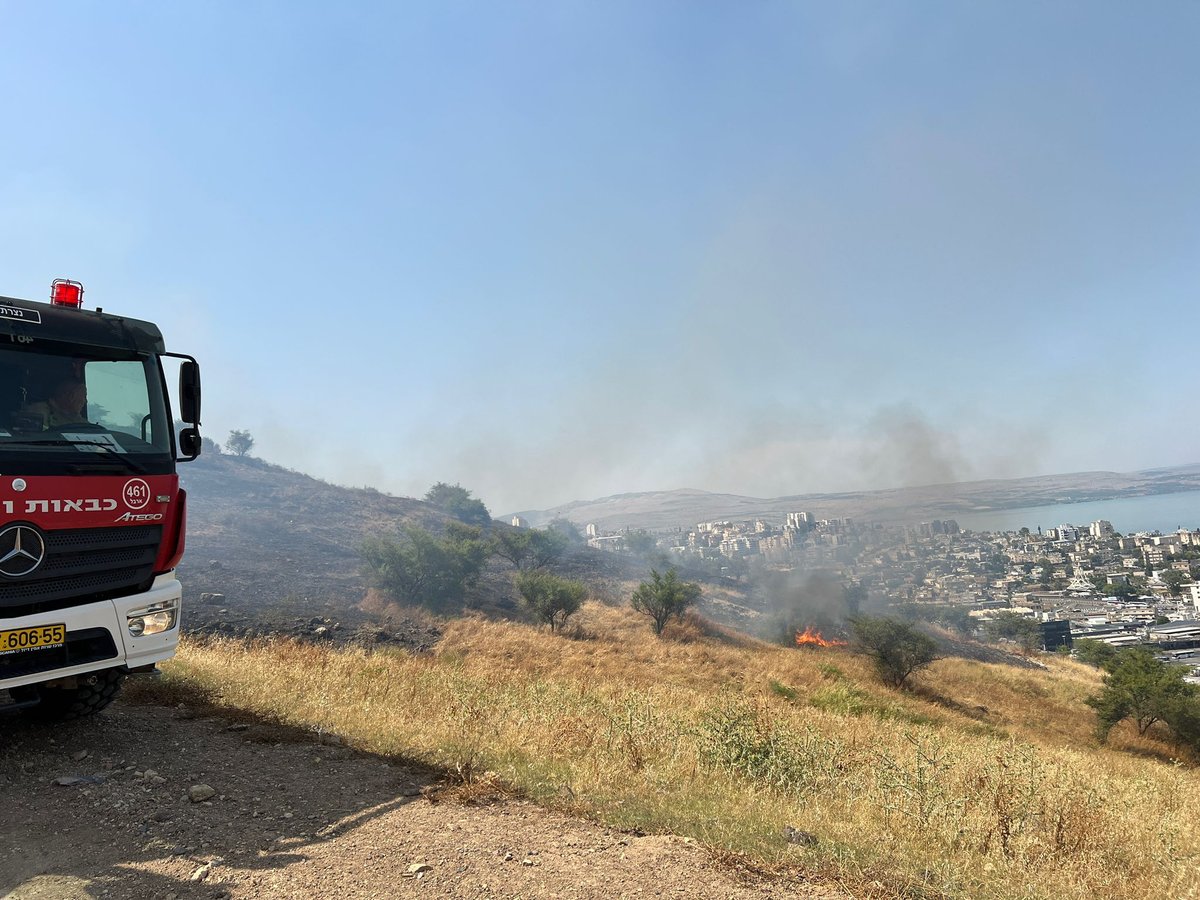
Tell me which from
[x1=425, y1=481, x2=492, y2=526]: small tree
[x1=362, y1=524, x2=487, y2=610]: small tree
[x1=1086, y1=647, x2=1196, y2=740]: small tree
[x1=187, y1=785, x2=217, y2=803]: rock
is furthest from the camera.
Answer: [x1=425, y1=481, x2=492, y2=526]: small tree

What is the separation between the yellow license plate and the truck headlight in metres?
0.50

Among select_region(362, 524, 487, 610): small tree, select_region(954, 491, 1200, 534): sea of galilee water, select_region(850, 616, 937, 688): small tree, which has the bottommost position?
select_region(954, 491, 1200, 534): sea of galilee water

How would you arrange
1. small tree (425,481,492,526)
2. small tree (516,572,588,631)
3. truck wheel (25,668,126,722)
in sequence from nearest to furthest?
truck wheel (25,668,126,722)
small tree (516,572,588,631)
small tree (425,481,492,526)

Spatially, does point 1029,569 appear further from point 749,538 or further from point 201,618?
point 201,618

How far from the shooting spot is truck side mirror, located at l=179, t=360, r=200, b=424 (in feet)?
20.8

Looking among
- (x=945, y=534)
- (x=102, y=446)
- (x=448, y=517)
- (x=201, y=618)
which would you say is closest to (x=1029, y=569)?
(x=945, y=534)

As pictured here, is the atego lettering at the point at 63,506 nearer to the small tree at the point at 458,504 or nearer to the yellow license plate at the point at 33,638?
the yellow license plate at the point at 33,638

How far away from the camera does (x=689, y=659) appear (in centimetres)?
3094

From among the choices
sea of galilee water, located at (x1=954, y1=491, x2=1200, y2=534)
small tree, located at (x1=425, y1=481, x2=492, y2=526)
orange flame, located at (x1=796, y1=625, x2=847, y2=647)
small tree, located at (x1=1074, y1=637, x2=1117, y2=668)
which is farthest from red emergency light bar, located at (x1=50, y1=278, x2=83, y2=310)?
sea of galilee water, located at (x1=954, y1=491, x2=1200, y2=534)

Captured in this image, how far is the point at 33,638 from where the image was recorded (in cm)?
491

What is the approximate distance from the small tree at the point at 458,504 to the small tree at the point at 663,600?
133 feet

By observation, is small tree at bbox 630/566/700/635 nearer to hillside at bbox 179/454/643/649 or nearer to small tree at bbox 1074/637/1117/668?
hillside at bbox 179/454/643/649

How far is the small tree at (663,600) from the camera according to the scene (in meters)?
40.4

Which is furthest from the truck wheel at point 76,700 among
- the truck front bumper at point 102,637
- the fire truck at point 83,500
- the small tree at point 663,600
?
the small tree at point 663,600
